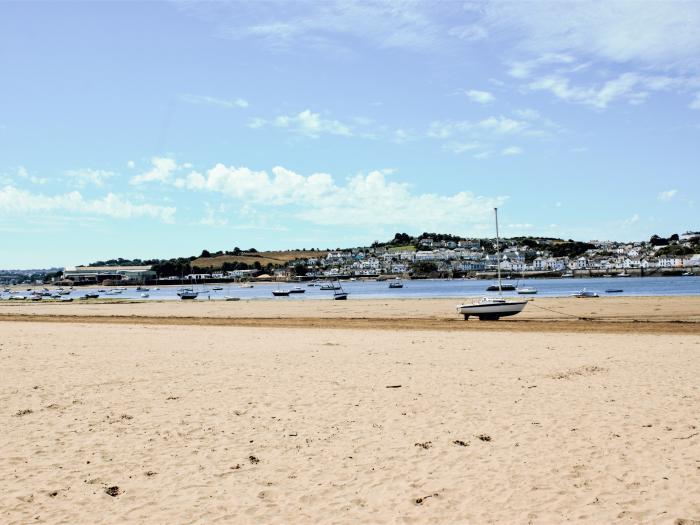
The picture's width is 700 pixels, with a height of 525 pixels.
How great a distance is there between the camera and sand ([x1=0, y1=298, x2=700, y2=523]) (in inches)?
273

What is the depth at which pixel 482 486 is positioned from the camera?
24.5ft

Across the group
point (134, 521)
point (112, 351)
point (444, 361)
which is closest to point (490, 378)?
point (444, 361)

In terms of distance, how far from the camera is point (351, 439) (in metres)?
9.48

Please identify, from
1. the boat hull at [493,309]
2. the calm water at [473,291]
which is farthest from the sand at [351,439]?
the calm water at [473,291]

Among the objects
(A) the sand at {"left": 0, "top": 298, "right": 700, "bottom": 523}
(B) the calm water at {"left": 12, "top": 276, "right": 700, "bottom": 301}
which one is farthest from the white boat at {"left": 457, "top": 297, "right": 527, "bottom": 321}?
(B) the calm water at {"left": 12, "top": 276, "right": 700, "bottom": 301}

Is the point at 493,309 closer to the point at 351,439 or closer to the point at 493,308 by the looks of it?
the point at 493,308

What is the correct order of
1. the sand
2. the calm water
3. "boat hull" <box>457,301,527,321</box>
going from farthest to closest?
the calm water < "boat hull" <box>457,301,527,321</box> < the sand

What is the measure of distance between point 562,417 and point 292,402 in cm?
509

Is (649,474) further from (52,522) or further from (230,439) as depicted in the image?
(52,522)

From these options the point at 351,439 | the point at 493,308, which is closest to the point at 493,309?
the point at 493,308

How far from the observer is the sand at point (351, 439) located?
22.7ft

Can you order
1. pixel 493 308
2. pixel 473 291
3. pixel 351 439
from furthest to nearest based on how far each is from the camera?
pixel 473 291 < pixel 493 308 < pixel 351 439

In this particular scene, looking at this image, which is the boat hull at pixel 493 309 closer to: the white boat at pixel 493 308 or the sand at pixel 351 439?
the white boat at pixel 493 308

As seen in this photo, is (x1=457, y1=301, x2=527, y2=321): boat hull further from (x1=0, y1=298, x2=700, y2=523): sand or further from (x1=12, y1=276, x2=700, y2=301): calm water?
(x1=12, y1=276, x2=700, y2=301): calm water
